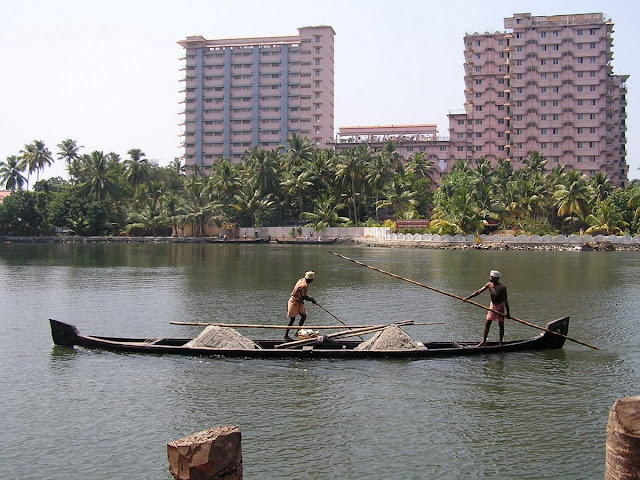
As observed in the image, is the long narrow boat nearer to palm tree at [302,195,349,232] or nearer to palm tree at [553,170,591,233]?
palm tree at [553,170,591,233]

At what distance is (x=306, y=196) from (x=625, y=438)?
318 feet

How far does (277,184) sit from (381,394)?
88.5 metres

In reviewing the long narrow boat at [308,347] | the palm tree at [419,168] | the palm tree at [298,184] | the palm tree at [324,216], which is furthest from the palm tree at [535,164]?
the long narrow boat at [308,347]

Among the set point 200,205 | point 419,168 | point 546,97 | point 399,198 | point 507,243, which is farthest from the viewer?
point 546,97

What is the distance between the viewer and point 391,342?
647 inches

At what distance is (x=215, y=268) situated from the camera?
4941 cm

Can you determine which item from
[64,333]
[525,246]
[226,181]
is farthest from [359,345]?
[226,181]

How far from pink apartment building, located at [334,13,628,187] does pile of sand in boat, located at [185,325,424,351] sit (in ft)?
353

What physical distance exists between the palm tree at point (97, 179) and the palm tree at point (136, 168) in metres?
3.16

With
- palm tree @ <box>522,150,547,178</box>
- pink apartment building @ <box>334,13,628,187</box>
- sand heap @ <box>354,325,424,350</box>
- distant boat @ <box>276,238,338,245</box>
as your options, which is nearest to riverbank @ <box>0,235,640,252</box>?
distant boat @ <box>276,238,338,245</box>

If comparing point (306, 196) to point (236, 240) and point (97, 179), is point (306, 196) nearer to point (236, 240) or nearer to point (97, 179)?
point (236, 240)

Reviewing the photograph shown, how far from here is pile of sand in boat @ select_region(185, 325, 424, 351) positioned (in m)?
→ 16.4

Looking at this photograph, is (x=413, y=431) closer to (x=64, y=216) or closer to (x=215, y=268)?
(x=215, y=268)

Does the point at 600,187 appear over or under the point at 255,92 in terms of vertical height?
under
